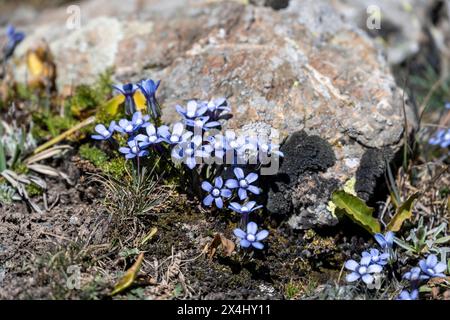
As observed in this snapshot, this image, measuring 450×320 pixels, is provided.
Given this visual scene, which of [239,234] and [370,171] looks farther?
[370,171]

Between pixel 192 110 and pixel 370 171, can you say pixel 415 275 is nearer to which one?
pixel 370 171

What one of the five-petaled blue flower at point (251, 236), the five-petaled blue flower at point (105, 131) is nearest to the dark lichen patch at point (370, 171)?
the five-petaled blue flower at point (251, 236)

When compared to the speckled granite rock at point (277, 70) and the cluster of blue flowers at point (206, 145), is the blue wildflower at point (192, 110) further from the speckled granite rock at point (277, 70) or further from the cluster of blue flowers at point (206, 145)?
the speckled granite rock at point (277, 70)

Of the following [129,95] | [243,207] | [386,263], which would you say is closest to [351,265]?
[386,263]

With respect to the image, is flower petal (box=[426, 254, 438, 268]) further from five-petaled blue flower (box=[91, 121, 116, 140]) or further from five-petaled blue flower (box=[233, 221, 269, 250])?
five-petaled blue flower (box=[91, 121, 116, 140])

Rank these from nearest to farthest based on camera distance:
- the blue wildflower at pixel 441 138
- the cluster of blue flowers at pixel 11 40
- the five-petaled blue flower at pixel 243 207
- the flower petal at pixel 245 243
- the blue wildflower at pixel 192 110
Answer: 1. the flower petal at pixel 245 243
2. the five-petaled blue flower at pixel 243 207
3. the blue wildflower at pixel 192 110
4. the blue wildflower at pixel 441 138
5. the cluster of blue flowers at pixel 11 40
